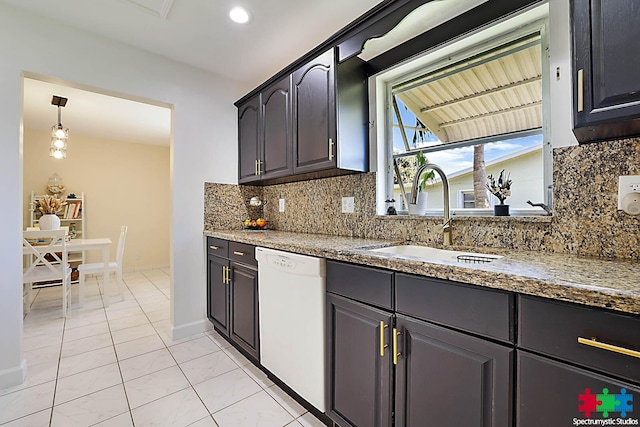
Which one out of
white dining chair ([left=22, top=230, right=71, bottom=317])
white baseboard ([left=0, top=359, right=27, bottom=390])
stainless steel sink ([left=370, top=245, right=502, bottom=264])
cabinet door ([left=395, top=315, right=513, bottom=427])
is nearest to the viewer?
cabinet door ([left=395, top=315, right=513, bottom=427])

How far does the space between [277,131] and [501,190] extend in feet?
5.37

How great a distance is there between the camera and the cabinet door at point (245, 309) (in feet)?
6.27

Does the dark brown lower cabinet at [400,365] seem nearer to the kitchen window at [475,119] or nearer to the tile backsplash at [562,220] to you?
the tile backsplash at [562,220]

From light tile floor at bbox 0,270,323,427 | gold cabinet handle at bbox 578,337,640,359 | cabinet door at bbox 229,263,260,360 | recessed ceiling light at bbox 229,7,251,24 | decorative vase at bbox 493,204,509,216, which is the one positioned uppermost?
recessed ceiling light at bbox 229,7,251,24

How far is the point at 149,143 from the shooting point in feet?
17.4

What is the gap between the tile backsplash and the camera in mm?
1109

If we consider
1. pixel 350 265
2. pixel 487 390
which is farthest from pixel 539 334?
pixel 350 265

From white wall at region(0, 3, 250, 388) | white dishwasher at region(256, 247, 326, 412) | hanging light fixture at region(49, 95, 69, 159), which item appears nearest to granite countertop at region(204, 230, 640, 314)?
white dishwasher at region(256, 247, 326, 412)

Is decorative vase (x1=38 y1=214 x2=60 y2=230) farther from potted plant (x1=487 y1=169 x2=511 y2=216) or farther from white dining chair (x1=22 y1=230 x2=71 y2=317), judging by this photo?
potted plant (x1=487 y1=169 x2=511 y2=216)

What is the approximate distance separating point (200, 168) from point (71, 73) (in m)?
1.06

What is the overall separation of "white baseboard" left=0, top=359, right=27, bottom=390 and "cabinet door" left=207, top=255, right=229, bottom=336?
118 cm

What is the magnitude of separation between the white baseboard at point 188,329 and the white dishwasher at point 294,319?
3.46 feet

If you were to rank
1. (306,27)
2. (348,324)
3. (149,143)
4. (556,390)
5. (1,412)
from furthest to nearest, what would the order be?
(149,143)
(306,27)
(1,412)
(348,324)
(556,390)

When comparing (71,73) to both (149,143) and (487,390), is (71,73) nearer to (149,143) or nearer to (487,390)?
(487,390)
